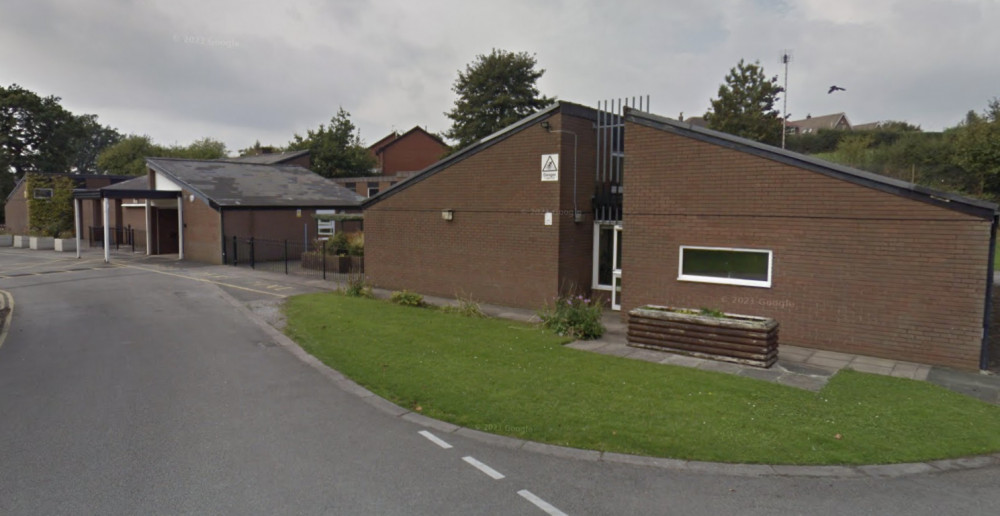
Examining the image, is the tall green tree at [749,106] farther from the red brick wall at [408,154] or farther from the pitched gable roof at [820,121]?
the pitched gable roof at [820,121]

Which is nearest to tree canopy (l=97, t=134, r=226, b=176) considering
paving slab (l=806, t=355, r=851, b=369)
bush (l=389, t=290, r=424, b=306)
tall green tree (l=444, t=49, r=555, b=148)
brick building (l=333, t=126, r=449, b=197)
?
brick building (l=333, t=126, r=449, b=197)

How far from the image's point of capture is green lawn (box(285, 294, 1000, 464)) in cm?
633

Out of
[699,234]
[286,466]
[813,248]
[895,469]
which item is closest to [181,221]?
[699,234]

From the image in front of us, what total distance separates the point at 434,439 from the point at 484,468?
96 centimetres

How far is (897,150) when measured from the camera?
141 feet

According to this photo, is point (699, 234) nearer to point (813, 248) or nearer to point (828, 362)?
point (813, 248)

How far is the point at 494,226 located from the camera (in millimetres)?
16094

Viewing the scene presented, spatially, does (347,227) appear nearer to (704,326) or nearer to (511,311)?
(511,311)

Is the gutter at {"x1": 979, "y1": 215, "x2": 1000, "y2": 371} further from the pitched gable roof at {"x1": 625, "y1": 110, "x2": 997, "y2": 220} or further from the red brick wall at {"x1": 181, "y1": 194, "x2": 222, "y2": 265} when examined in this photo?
the red brick wall at {"x1": 181, "y1": 194, "x2": 222, "y2": 265}

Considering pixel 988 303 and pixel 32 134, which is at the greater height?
pixel 32 134

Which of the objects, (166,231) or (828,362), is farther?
(166,231)

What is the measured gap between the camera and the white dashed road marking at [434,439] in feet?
21.4

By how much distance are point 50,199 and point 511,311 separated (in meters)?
40.8

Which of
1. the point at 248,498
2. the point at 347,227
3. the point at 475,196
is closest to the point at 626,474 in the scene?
the point at 248,498
